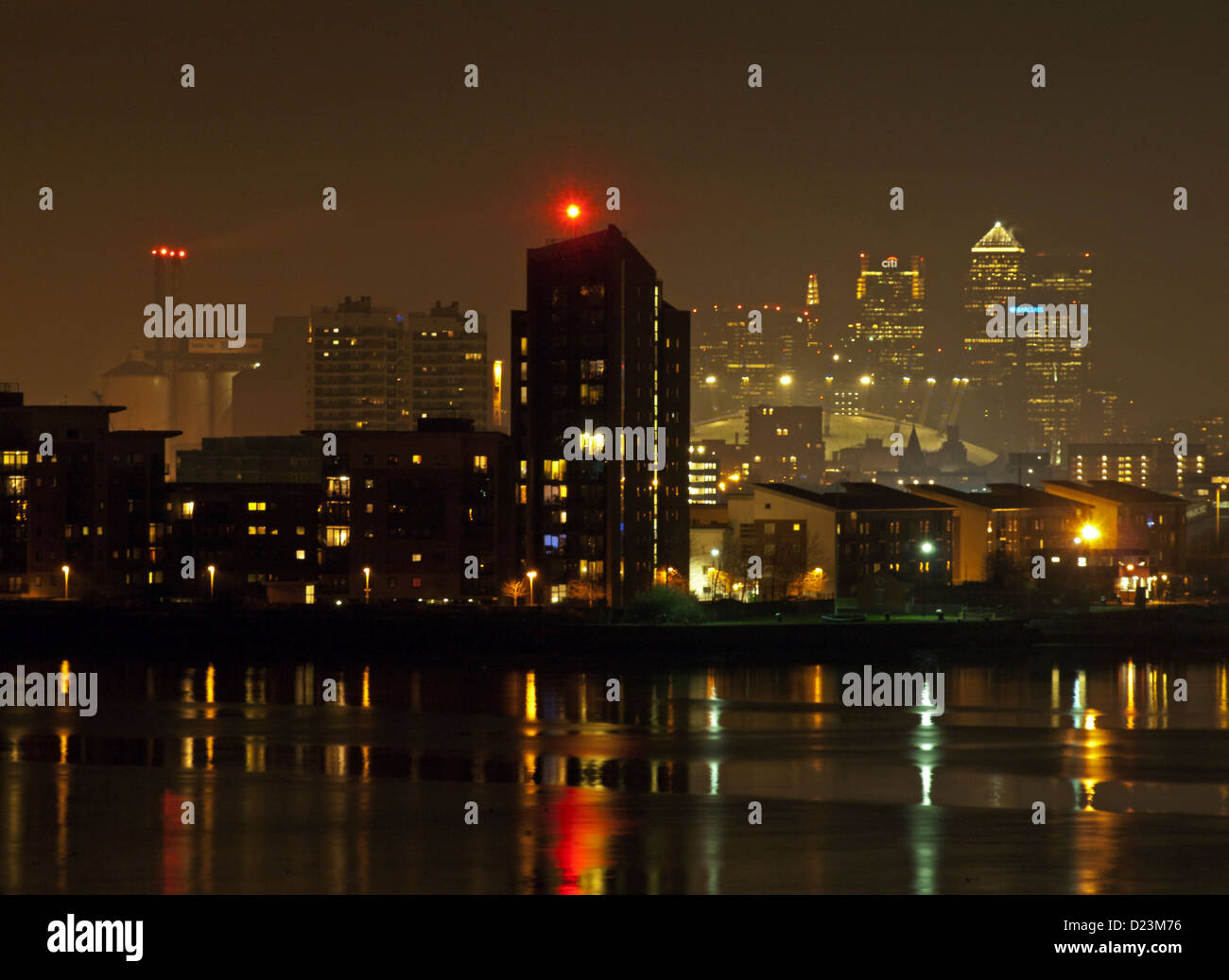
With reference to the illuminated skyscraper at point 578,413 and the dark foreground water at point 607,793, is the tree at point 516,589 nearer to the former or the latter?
the illuminated skyscraper at point 578,413

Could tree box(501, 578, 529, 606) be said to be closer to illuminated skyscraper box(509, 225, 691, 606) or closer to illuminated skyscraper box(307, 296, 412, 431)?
illuminated skyscraper box(509, 225, 691, 606)

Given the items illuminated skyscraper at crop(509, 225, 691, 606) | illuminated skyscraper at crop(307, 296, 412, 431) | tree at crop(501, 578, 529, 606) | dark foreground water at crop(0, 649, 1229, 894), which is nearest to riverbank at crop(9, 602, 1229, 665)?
tree at crop(501, 578, 529, 606)

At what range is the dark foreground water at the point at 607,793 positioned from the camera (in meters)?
17.6

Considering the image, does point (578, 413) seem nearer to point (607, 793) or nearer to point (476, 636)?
point (476, 636)

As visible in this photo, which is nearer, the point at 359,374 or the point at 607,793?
the point at 607,793

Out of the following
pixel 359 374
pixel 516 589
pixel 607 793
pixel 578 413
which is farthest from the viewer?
pixel 359 374

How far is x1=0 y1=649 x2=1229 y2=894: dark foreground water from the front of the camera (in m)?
17.6

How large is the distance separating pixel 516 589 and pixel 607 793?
1449 inches

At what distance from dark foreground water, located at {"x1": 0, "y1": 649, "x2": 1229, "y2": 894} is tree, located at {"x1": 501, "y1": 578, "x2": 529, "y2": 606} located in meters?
20.8

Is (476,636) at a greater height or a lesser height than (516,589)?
lesser

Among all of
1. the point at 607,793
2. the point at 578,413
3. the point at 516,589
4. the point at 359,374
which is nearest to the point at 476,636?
the point at 516,589

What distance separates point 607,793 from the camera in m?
22.8
